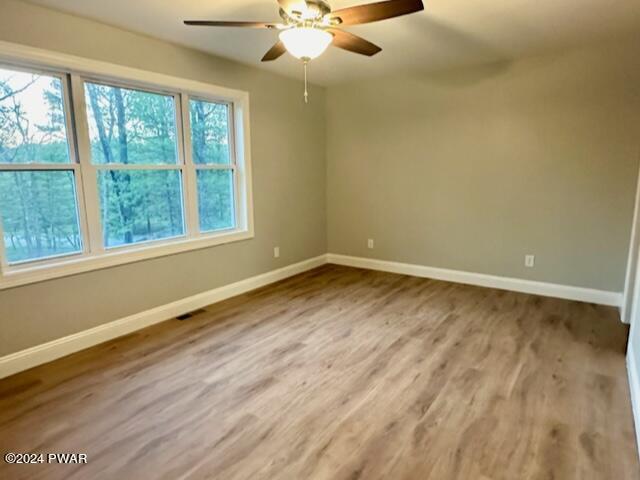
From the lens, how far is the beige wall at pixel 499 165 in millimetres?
3600

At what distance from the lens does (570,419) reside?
210cm

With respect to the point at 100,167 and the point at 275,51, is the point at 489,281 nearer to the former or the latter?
the point at 275,51

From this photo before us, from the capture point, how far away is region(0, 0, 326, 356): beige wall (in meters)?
2.64

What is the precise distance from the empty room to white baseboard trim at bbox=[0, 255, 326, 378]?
2 centimetres

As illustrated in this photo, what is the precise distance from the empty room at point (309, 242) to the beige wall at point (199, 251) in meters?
0.02

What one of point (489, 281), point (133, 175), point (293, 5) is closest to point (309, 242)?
point (489, 281)

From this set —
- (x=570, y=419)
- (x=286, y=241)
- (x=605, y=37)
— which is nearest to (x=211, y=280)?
(x=286, y=241)

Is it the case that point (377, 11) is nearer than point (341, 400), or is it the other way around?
point (377, 11)

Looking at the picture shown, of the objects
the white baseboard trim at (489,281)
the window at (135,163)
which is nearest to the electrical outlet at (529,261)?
the white baseboard trim at (489,281)

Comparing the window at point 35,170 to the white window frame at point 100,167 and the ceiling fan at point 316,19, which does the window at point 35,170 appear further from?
the ceiling fan at point 316,19

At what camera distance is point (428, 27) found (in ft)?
9.84

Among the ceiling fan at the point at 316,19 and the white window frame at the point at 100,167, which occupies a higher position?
the ceiling fan at the point at 316,19

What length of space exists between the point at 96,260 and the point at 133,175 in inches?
31.4

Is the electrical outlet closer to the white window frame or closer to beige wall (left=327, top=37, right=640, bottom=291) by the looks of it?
beige wall (left=327, top=37, right=640, bottom=291)
